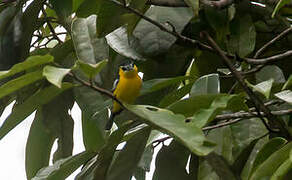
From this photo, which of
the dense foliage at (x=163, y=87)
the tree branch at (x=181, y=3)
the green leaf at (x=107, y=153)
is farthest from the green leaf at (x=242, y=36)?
the green leaf at (x=107, y=153)

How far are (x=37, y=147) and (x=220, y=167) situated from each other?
0.61m

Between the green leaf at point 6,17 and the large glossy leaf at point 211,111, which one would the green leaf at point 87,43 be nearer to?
the green leaf at point 6,17

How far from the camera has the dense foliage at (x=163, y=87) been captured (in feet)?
3.71

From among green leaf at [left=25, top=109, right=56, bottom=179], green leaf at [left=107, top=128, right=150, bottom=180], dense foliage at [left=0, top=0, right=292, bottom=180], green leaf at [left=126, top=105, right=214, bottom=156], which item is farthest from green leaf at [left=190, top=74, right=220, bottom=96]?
green leaf at [left=25, top=109, right=56, bottom=179]

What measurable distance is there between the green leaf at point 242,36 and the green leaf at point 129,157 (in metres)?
0.29

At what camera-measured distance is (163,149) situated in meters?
1.41

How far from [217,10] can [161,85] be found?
0.68 feet

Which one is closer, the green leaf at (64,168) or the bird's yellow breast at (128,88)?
the green leaf at (64,168)

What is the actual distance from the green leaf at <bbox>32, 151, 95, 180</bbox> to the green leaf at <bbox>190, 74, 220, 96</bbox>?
251 mm

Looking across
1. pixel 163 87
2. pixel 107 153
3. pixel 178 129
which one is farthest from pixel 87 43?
pixel 178 129

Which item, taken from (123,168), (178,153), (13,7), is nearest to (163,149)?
(178,153)

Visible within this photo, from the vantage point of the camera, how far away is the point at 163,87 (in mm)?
1394

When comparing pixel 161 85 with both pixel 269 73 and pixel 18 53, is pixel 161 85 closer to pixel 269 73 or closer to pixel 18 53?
pixel 269 73

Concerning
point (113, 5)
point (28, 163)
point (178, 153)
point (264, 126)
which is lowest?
point (28, 163)
